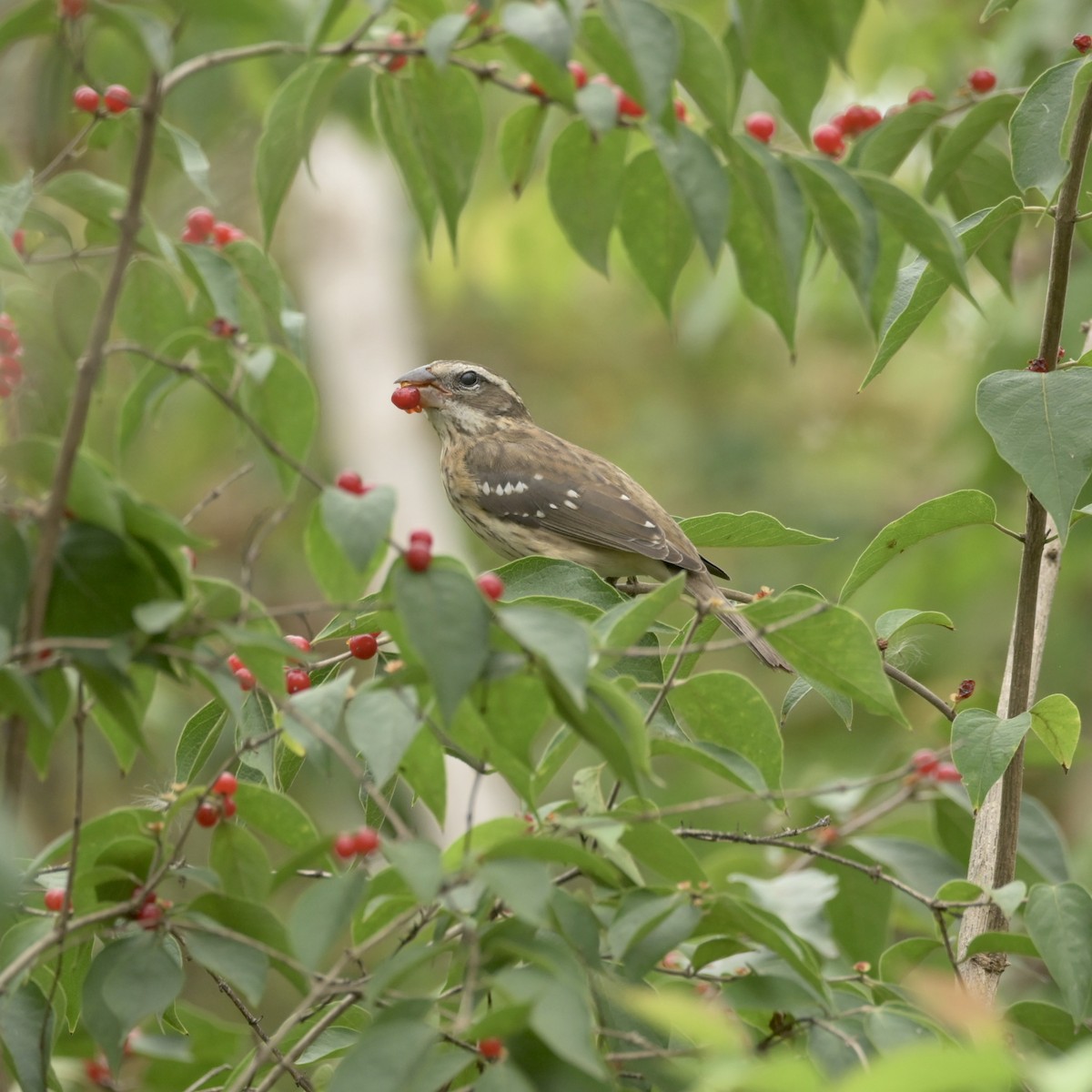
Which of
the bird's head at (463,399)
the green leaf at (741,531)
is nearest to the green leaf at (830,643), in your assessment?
the green leaf at (741,531)

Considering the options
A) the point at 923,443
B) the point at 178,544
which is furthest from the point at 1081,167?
the point at 923,443

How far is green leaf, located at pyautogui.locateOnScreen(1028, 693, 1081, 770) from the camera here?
2.41 m

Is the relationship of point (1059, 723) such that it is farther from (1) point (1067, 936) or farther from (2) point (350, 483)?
(2) point (350, 483)

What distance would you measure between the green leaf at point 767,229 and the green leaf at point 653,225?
16 cm

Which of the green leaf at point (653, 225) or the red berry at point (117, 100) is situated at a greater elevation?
the red berry at point (117, 100)

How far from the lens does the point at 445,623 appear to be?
1.52 meters

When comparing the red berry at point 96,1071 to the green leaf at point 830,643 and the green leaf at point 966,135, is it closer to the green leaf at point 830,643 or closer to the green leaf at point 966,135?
the green leaf at point 830,643

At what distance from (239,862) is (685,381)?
991cm

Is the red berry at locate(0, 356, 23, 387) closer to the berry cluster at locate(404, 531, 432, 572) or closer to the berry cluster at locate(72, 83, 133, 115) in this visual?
the berry cluster at locate(72, 83, 133, 115)

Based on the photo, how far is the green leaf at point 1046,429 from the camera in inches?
90.5

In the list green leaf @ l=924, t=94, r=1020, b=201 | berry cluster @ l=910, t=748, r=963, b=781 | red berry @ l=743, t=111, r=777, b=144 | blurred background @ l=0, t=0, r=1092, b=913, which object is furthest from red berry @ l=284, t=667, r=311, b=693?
blurred background @ l=0, t=0, r=1092, b=913

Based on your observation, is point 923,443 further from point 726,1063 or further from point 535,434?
point 726,1063

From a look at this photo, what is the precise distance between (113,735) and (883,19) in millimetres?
6599

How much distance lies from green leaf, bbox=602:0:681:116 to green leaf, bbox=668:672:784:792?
0.81 m
